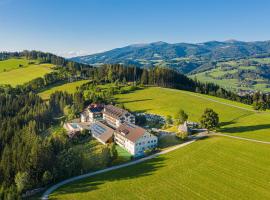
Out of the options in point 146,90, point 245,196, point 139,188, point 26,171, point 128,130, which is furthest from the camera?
point 146,90

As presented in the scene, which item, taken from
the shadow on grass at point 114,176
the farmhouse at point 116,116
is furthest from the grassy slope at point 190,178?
the farmhouse at point 116,116

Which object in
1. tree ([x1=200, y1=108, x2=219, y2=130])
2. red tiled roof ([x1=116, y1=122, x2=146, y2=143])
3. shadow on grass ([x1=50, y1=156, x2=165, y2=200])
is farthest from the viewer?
tree ([x1=200, y1=108, x2=219, y2=130])

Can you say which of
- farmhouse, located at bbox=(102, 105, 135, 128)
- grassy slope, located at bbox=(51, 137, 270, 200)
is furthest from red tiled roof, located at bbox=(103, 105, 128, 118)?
grassy slope, located at bbox=(51, 137, 270, 200)

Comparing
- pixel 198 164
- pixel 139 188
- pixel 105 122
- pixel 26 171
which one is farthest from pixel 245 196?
pixel 105 122

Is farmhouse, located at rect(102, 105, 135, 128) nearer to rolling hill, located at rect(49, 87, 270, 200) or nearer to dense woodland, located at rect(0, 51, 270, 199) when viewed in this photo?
dense woodland, located at rect(0, 51, 270, 199)

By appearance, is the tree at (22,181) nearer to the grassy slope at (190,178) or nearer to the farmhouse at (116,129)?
the grassy slope at (190,178)

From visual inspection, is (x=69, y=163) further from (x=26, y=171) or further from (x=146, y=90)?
(x=146, y=90)
